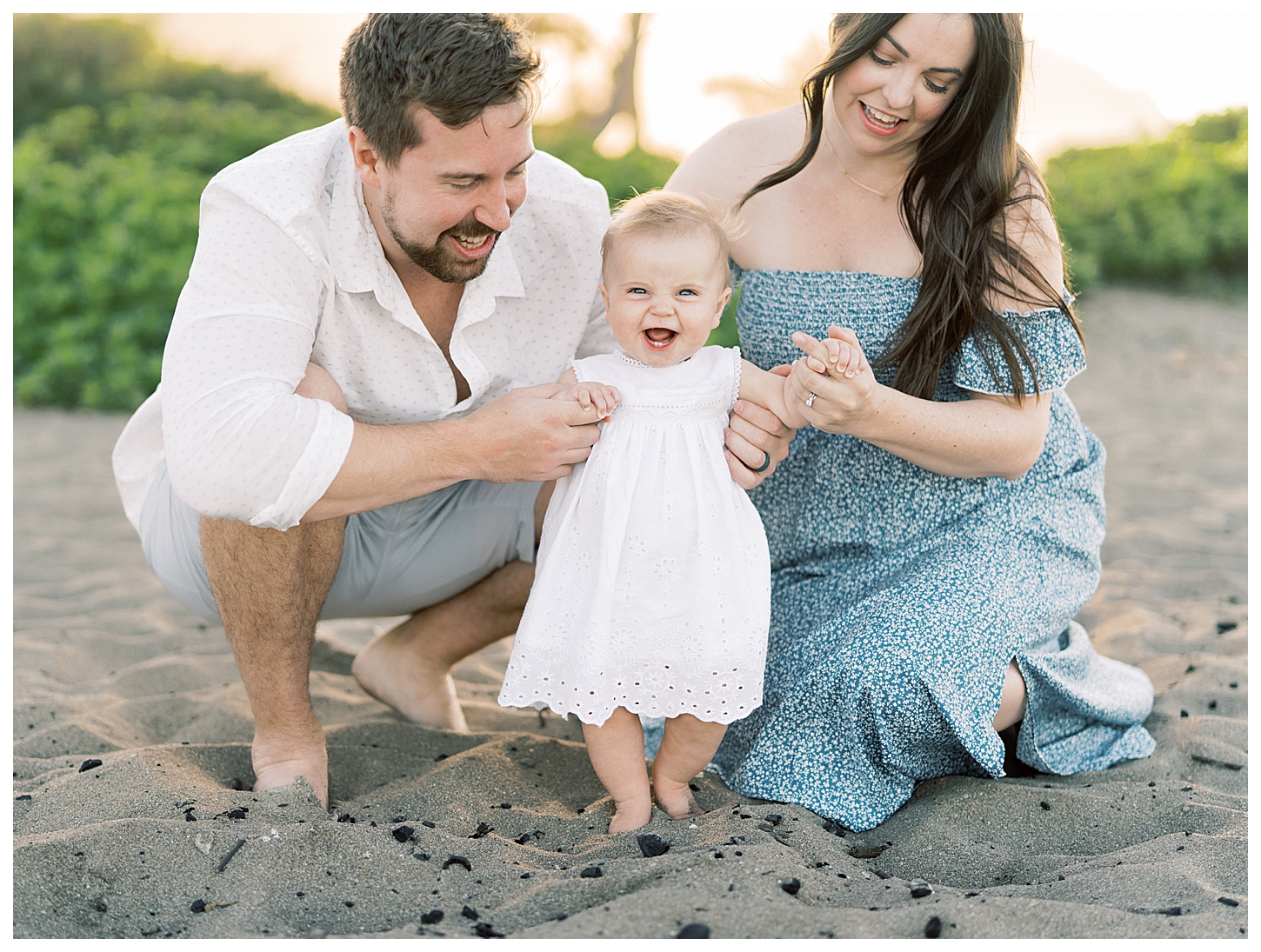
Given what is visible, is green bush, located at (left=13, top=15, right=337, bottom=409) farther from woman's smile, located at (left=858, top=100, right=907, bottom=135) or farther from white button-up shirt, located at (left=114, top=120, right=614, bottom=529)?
woman's smile, located at (left=858, top=100, right=907, bottom=135)

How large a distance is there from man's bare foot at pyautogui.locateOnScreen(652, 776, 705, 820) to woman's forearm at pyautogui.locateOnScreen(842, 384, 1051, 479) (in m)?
0.87

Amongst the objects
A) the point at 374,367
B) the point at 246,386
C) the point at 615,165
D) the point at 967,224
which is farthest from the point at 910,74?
the point at 615,165

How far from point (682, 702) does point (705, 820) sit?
27cm

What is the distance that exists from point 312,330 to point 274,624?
2.28 feet

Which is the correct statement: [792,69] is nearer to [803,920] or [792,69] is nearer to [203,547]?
[203,547]

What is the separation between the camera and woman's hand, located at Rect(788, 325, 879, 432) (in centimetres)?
231

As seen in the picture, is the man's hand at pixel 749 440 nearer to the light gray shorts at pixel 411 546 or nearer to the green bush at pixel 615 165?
the light gray shorts at pixel 411 546

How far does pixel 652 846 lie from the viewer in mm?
2217

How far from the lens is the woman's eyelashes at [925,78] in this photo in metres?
2.53

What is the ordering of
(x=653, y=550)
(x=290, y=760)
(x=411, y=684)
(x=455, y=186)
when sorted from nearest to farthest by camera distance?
(x=653, y=550) → (x=455, y=186) → (x=290, y=760) → (x=411, y=684)

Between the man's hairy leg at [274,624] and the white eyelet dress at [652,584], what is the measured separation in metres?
0.58

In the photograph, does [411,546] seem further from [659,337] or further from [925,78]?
[925,78]

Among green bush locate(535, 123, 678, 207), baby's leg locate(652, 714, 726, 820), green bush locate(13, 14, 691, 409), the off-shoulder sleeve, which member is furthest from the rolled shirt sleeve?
green bush locate(535, 123, 678, 207)

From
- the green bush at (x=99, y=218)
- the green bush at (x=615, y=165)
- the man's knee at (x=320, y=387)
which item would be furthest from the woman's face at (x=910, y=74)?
the green bush at (x=615, y=165)
